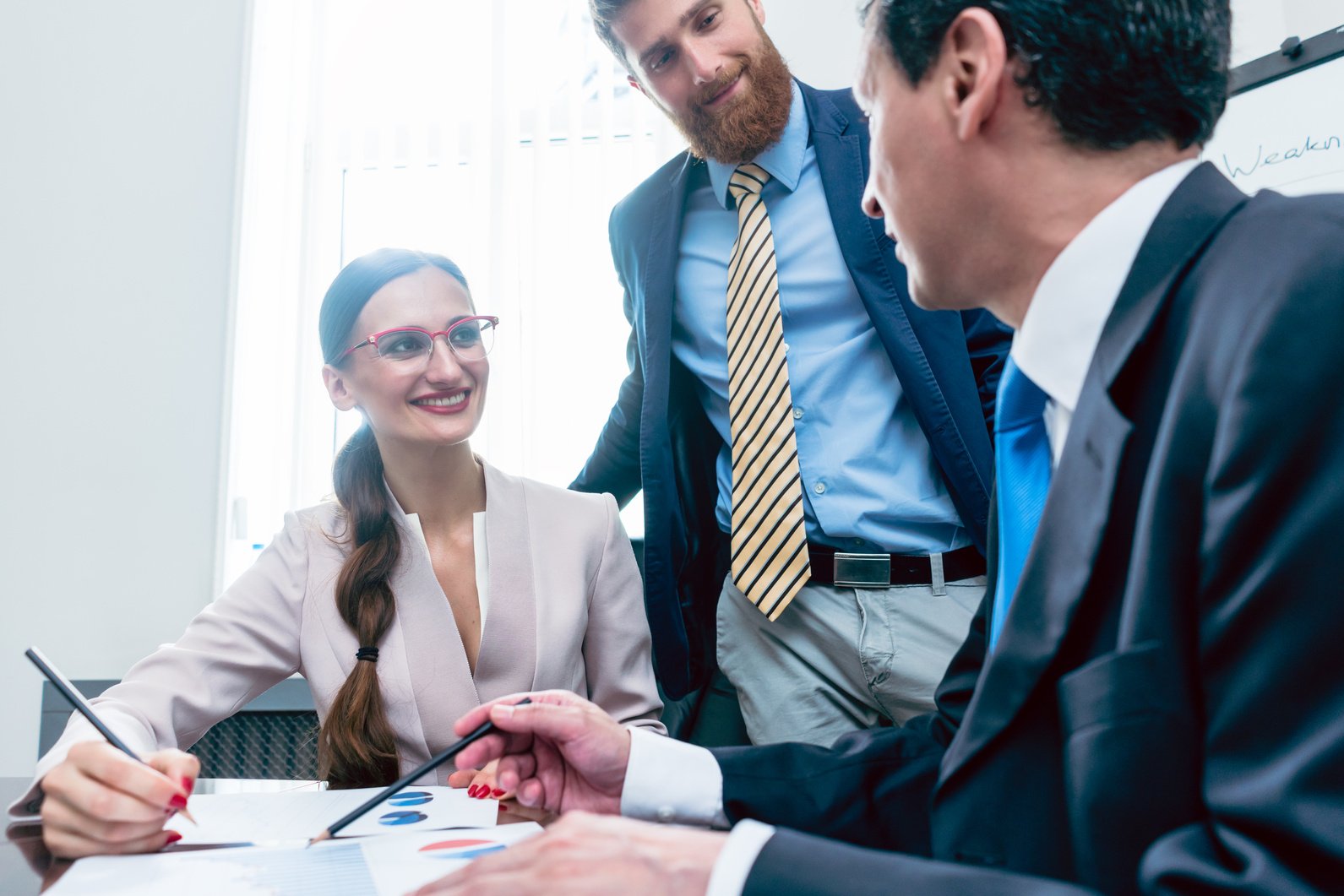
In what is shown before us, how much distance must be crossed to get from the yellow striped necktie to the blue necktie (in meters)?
0.68

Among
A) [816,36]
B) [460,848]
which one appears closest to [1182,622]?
[460,848]

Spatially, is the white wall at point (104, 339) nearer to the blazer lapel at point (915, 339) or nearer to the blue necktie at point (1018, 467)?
the blazer lapel at point (915, 339)

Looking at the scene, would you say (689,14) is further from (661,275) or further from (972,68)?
(972,68)

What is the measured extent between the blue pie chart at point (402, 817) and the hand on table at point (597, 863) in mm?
360

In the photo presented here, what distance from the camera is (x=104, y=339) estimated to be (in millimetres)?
2855

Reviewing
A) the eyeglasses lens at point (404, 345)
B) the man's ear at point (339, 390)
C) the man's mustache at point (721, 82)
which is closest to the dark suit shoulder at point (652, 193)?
the man's mustache at point (721, 82)

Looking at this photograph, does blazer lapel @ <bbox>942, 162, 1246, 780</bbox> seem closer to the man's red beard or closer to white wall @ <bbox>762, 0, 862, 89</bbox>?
the man's red beard

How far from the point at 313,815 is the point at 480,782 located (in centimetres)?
19

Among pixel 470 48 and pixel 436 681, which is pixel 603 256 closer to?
pixel 470 48

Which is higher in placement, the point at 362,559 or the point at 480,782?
the point at 362,559

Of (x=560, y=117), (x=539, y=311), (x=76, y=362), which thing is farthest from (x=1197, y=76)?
(x=76, y=362)

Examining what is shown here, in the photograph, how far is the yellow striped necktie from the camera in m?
1.52

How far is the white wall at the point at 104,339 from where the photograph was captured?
9.18 ft

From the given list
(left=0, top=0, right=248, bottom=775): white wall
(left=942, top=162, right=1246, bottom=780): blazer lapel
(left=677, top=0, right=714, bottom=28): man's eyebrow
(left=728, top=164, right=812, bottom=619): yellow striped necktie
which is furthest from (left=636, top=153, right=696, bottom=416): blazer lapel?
(left=0, top=0, right=248, bottom=775): white wall
